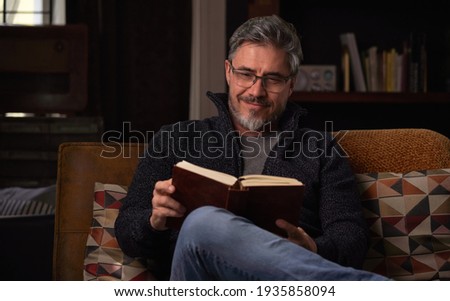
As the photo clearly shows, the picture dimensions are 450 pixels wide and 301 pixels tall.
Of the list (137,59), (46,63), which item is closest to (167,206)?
(46,63)

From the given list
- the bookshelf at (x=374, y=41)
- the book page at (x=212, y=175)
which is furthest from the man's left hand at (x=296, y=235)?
the bookshelf at (x=374, y=41)

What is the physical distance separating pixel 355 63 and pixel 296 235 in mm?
1542

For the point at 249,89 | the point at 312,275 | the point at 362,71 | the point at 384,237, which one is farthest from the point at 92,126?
the point at 312,275

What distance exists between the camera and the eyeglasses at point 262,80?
6.14 feet

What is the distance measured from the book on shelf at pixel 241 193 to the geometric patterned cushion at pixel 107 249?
307 millimetres

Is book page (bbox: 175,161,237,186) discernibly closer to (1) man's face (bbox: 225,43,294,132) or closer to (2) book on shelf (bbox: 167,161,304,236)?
(2) book on shelf (bbox: 167,161,304,236)

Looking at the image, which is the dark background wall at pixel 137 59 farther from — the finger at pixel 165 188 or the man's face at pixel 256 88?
the finger at pixel 165 188

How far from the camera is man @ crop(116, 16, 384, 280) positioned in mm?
1646

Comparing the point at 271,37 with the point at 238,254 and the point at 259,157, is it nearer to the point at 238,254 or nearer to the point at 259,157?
the point at 259,157

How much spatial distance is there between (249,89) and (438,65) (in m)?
1.42

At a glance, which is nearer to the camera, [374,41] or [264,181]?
[264,181]

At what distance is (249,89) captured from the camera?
6.15 ft

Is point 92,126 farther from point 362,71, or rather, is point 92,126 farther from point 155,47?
point 362,71

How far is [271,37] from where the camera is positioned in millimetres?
1876
